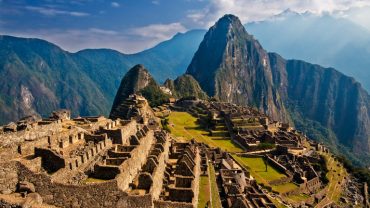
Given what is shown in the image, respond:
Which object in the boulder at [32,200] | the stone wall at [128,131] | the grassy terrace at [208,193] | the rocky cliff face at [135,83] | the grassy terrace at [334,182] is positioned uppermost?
the rocky cliff face at [135,83]

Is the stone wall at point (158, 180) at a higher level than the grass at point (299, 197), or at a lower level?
higher

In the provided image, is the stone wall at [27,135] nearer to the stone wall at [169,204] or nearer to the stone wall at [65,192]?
the stone wall at [65,192]

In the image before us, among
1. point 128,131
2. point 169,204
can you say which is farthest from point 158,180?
point 128,131

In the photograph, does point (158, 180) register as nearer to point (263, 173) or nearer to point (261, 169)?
point (263, 173)

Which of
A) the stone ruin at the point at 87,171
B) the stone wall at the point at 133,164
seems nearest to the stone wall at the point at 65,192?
A: the stone ruin at the point at 87,171

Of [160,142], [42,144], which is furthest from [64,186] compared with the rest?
[160,142]
